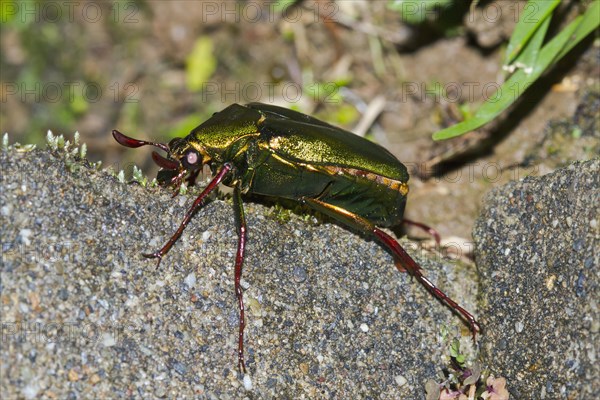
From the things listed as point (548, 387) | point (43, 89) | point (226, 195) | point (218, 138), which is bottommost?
point (43, 89)

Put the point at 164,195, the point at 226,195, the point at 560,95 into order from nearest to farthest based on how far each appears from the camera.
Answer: the point at 164,195 → the point at 226,195 → the point at 560,95

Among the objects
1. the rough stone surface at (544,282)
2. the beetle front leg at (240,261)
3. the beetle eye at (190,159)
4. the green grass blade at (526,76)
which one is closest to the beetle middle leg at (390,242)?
the rough stone surface at (544,282)

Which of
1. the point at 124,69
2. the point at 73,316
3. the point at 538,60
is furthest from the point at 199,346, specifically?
the point at 124,69

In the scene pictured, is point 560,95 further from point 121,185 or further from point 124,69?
point 124,69

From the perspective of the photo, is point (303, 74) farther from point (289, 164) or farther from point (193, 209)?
point (193, 209)

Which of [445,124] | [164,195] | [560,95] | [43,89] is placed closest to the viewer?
[164,195]

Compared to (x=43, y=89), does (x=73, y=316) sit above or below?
above

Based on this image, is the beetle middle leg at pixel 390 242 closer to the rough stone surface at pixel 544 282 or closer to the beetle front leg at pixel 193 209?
the rough stone surface at pixel 544 282

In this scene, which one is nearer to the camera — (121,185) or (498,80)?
(121,185)
